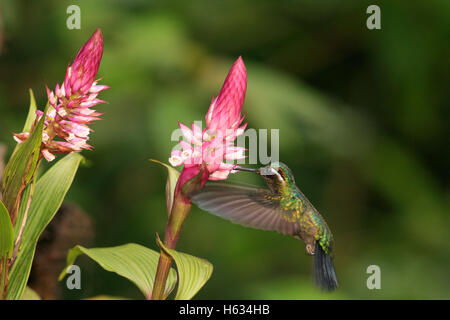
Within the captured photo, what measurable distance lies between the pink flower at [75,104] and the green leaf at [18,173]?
0.8 inches

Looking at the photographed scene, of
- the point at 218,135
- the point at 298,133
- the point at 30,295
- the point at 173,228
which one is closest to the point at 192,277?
the point at 173,228

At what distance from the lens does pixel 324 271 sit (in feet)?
2.85

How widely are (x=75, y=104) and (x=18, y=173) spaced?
0.10 m

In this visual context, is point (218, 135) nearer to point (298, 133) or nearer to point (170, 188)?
point (170, 188)

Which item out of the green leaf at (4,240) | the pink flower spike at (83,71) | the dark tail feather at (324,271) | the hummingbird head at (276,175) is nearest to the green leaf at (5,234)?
the green leaf at (4,240)

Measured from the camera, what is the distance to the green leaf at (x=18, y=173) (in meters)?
0.61

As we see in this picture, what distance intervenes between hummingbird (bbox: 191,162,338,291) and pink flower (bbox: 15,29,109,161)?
154mm

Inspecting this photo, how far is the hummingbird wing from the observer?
2.03 ft

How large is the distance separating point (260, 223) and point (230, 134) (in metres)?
0.17

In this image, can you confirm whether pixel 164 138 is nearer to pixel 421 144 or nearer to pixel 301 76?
pixel 301 76

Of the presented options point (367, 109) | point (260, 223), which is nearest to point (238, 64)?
point (260, 223)

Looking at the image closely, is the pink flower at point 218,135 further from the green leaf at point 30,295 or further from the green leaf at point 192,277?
the green leaf at point 30,295

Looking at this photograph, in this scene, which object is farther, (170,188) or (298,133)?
(298,133)

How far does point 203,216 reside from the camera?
2.33 meters
